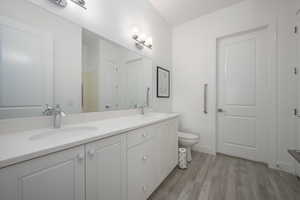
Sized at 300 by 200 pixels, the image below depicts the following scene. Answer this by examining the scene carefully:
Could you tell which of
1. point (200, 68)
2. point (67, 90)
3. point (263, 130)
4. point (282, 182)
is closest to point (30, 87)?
point (67, 90)

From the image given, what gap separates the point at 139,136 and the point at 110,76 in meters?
0.84

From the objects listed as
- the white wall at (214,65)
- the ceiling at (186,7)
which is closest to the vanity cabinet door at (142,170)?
the white wall at (214,65)

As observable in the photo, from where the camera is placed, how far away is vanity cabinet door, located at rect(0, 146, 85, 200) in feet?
1.59

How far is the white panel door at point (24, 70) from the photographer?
2.65 feet

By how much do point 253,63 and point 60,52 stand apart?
2798 millimetres

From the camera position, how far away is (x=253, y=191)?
57.4 inches

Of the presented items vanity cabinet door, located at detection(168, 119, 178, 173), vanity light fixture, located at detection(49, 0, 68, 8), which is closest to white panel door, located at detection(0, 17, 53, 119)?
vanity light fixture, located at detection(49, 0, 68, 8)

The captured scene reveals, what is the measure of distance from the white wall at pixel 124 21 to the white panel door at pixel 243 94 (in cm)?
112

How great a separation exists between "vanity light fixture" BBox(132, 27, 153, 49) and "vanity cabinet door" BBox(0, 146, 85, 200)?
5.48 ft

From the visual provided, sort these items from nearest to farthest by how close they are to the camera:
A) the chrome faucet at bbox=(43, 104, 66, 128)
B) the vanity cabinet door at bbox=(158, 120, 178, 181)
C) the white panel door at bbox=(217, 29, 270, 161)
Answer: the chrome faucet at bbox=(43, 104, 66, 128) < the vanity cabinet door at bbox=(158, 120, 178, 181) < the white panel door at bbox=(217, 29, 270, 161)

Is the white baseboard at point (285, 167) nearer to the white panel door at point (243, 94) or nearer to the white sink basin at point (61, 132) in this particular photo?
the white panel door at point (243, 94)

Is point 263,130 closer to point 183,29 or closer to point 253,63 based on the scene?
point 253,63

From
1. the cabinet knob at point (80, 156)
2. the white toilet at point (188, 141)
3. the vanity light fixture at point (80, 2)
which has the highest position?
the vanity light fixture at point (80, 2)

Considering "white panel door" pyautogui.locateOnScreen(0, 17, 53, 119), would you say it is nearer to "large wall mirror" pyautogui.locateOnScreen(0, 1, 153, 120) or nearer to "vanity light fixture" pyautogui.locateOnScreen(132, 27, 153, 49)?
"large wall mirror" pyautogui.locateOnScreen(0, 1, 153, 120)
